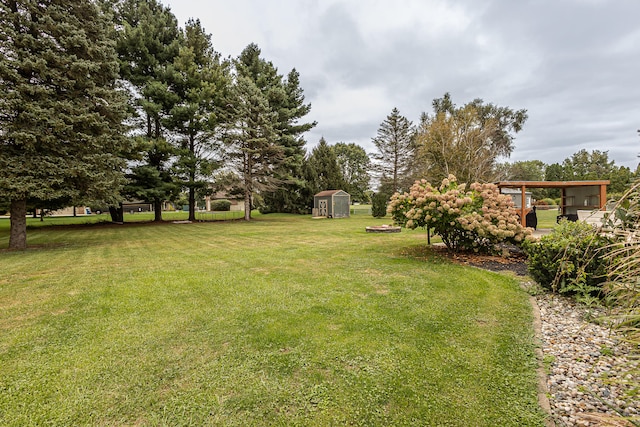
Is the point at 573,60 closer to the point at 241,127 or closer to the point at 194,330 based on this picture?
the point at 194,330

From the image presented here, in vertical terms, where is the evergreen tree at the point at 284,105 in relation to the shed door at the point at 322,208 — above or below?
above

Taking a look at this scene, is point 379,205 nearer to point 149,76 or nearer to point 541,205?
point 541,205

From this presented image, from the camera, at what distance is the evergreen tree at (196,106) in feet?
59.1

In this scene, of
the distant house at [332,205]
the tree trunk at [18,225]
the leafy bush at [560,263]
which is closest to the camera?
the leafy bush at [560,263]

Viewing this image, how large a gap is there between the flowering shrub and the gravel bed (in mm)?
2627

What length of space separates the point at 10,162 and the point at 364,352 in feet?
33.3

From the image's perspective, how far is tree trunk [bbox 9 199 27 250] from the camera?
8.42m

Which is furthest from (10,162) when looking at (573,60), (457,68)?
(457,68)

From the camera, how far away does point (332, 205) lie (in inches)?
950

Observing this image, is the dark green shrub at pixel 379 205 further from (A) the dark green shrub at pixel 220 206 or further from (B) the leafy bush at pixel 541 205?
(A) the dark green shrub at pixel 220 206

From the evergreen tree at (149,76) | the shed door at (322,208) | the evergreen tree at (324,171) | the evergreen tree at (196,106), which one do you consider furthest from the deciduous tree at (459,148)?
the evergreen tree at (149,76)

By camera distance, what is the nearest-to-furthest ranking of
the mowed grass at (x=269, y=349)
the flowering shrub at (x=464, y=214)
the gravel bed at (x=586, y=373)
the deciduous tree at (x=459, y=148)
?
1. the gravel bed at (x=586, y=373)
2. the mowed grass at (x=269, y=349)
3. the flowering shrub at (x=464, y=214)
4. the deciduous tree at (x=459, y=148)

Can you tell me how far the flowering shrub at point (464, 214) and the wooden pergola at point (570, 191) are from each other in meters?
4.56

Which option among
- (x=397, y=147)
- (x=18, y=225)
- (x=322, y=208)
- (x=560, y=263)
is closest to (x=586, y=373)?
(x=560, y=263)
